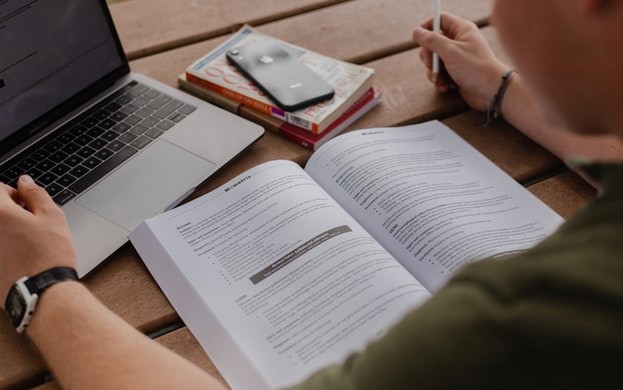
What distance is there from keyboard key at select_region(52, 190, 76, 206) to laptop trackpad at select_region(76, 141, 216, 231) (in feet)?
0.05

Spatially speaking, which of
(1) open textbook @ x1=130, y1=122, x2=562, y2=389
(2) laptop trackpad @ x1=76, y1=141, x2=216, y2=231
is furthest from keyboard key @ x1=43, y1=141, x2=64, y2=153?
→ (1) open textbook @ x1=130, y1=122, x2=562, y2=389

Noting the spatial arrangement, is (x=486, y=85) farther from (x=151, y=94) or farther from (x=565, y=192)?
(x=151, y=94)

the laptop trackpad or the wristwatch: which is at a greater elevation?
the wristwatch

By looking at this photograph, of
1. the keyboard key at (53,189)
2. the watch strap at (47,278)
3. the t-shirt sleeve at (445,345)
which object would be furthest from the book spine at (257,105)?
the t-shirt sleeve at (445,345)

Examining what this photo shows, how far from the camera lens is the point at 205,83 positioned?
1122 mm

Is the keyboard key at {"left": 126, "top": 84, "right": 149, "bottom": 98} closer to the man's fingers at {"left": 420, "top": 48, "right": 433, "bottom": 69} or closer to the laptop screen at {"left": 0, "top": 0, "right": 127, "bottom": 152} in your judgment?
the laptop screen at {"left": 0, "top": 0, "right": 127, "bottom": 152}

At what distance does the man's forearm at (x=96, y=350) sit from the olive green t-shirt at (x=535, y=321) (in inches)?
11.5

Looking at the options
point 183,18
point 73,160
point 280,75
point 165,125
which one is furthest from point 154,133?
point 183,18

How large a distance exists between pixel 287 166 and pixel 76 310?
349 millimetres

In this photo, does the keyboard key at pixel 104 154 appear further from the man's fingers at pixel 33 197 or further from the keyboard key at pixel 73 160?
the man's fingers at pixel 33 197

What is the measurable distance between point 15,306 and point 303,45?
0.74 metres

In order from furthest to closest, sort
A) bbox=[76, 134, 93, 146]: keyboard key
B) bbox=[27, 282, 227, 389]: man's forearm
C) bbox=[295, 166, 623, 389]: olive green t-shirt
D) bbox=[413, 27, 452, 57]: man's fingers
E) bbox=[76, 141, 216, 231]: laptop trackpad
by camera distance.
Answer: bbox=[413, 27, 452, 57]: man's fingers
bbox=[76, 134, 93, 146]: keyboard key
bbox=[76, 141, 216, 231]: laptop trackpad
bbox=[27, 282, 227, 389]: man's forearm
bbox=[295, 166, 623, 389]: olive green t-shirt

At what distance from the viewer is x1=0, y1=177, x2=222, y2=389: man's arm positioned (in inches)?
26.1

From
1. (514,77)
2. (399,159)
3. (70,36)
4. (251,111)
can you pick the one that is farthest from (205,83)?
(514,77)
